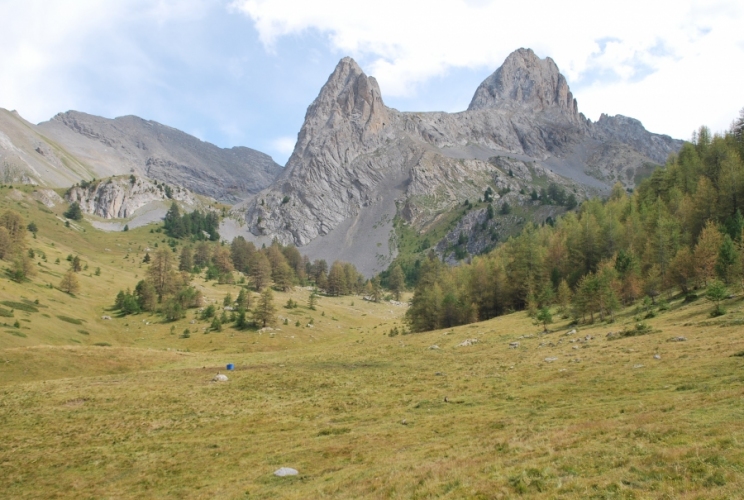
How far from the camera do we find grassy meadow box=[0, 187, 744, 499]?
48.2 feet

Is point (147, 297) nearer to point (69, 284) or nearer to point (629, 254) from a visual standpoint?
point (69, 284)

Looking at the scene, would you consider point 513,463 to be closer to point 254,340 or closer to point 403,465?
point 403,465

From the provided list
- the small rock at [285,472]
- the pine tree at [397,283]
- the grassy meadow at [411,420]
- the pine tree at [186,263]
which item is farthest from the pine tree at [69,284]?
the small rock at [285,472]

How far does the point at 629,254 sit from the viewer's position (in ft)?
249

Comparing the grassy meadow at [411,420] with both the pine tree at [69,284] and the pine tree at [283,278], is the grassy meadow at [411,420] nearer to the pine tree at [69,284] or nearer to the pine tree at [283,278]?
the pine tree at [69,284]

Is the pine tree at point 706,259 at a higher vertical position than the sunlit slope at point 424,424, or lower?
higher

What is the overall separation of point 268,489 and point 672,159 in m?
A: 140

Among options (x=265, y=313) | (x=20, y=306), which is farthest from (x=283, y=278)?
(x=20, y=306)

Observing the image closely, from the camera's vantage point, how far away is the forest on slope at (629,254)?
63.1 meters

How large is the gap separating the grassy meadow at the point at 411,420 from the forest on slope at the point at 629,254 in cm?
865

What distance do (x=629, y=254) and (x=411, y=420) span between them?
6460 cm

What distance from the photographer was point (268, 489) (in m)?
19.7

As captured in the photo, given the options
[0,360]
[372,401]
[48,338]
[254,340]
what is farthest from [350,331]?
[372,401]

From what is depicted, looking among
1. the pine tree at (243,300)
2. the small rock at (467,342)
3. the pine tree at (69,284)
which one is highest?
the pine tree at (69,284)
